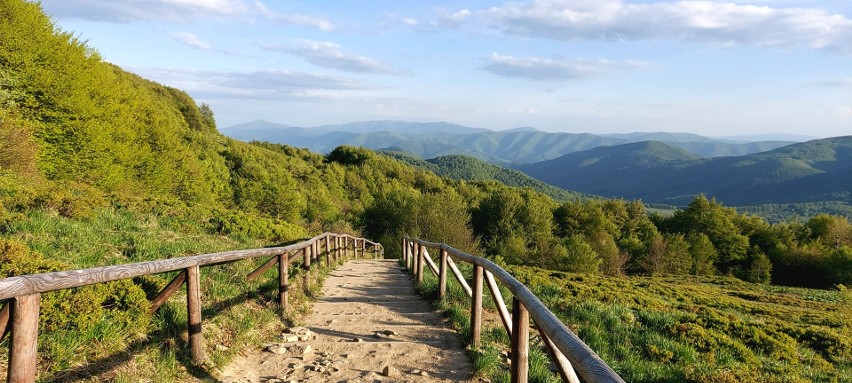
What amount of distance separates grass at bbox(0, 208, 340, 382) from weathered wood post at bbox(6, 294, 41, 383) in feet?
2.32

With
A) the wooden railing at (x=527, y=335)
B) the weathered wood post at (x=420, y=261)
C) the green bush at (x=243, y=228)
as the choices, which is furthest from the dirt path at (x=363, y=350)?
the green bush at (x=243, y=228)

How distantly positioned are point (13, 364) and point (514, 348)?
11.7 ft

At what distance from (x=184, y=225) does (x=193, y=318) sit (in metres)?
10.5

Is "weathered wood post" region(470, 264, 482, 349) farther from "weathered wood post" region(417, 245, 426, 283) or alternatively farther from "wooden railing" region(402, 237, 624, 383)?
"weathered wood post" region(417, 245, 426, 283)

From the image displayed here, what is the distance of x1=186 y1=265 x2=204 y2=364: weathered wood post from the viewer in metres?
4.45

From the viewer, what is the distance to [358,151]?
327 ft

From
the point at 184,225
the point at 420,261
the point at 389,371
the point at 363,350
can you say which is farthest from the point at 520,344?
the point at 184,225

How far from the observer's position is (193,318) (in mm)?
4445

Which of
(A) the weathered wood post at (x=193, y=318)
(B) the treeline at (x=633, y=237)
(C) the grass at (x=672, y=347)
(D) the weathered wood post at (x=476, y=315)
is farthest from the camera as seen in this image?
(B) the treeline at (x=633, y=237)

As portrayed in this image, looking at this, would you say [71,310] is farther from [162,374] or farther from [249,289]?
[249,289]

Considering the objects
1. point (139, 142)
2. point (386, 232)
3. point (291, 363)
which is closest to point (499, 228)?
point (386, 232)

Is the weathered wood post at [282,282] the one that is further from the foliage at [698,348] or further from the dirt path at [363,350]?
the foliage at [698,348]

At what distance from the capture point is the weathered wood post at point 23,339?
2.62 meters

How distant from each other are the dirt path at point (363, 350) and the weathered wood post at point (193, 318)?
0.36 meters
